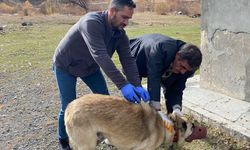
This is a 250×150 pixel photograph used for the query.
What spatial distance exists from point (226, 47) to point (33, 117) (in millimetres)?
3137

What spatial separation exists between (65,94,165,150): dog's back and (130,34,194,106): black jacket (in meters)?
0.31

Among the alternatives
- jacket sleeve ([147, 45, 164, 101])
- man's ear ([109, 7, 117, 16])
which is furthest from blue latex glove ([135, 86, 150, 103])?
man's ear ([109, 7, 117, 16])

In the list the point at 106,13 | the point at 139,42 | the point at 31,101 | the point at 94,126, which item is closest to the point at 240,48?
the point at 139,42

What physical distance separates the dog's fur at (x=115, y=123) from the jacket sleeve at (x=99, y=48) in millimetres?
270

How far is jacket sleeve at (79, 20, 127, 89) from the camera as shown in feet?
11.4

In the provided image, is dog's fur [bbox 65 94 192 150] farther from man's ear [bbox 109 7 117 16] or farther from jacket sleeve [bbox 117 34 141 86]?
man's ear [bbox 109 7 117 16]

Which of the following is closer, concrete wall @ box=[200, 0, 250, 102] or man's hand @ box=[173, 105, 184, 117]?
man's hand @ box=[173, 105, 184, 117]

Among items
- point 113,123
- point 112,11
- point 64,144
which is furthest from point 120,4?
point 64,144

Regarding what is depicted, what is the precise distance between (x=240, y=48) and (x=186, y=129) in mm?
2023

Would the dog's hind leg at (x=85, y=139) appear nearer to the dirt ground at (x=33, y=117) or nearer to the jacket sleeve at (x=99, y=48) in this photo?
the jacket sleeve at (x=99, y=48)

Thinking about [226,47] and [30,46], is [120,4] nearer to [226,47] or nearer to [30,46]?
[226,47]

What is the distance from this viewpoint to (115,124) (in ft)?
11.8

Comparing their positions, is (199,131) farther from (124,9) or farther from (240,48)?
(240,48)

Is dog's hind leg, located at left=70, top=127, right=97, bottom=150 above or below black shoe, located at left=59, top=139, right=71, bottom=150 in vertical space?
above
